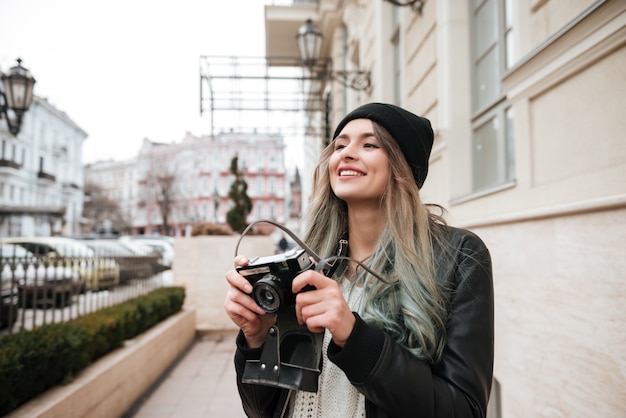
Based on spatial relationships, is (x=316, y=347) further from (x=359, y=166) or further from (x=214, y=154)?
(x=214, y=154)

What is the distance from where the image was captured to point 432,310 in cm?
136

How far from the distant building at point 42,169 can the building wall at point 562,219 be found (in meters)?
38.7

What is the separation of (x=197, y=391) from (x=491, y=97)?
14.4ft

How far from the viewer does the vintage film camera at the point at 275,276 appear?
50.3 inches

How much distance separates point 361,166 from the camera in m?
1.64

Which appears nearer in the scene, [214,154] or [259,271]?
[259,271]

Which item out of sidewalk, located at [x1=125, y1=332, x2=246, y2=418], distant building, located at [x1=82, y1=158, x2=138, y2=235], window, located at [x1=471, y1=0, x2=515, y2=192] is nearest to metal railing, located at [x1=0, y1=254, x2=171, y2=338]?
sidewalk, located at [x1=125, y1=332, x2=246, y2=418]

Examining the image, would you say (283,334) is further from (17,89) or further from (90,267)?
(17,89)

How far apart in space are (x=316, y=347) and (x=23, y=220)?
158ft

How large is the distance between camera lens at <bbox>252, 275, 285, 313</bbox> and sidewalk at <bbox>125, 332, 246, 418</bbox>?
11.8ft

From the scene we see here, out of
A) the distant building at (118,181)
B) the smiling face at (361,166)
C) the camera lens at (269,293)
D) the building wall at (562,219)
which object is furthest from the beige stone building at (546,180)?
the distant building at (118,181)

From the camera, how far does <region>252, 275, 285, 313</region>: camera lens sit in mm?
1282

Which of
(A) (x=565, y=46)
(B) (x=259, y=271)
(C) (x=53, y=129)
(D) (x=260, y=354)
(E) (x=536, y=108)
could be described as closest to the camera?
(B) (x=259, y=271)

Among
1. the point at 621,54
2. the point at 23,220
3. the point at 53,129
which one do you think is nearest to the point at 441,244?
the point at 621,54
